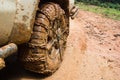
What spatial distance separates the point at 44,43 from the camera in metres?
4.58

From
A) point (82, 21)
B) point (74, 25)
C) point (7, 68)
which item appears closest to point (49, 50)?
point (7, 68)

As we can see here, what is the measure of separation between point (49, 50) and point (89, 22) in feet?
15.3

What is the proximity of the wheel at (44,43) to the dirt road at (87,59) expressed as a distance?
29 cm

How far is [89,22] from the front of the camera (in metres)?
9.49

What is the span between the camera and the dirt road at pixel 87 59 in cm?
514

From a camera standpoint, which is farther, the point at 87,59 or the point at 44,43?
the point at 87,59

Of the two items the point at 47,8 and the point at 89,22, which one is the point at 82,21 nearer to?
the point at 89,22

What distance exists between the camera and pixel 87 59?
6.03 m

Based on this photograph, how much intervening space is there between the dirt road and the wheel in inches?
11.5

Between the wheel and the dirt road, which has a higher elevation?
the wheel

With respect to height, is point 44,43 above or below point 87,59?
above

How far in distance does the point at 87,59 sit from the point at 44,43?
161cm

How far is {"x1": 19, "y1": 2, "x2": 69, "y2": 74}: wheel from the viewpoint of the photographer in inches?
177

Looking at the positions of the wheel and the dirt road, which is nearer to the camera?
the wheel
